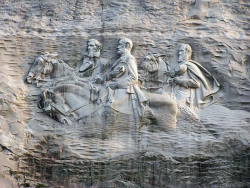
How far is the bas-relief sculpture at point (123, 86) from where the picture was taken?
1291 centimetres

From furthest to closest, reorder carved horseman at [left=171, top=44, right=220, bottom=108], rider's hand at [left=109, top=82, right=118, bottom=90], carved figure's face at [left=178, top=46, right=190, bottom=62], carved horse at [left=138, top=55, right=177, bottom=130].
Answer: carved figure's face at [left=178, top=46, right=190, bottom=62] < carved horseman at [left=171, top=44, right=220, bottom=108] < rider's hand at [left=109, top=82, right=118, bottom=90] < carved horse at [left=138, top=55, right=177, bottom=130]

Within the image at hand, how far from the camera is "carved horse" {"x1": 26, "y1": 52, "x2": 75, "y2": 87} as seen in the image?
43.8ft

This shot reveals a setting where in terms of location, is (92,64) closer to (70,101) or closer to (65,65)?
(65,65)

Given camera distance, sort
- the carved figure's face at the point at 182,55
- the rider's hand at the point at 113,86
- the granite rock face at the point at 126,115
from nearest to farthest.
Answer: the granite rock face at the point at 126,115
the rider's hand at the point at 113,86
the carved figure's face at the point at 182,55

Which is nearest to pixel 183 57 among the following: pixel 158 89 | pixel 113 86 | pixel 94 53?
pixel 158 89

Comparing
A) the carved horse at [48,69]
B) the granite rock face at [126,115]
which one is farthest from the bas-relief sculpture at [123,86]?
the granite rock face at [126,115]

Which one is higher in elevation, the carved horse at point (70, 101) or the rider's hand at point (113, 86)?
the rider's hand at point (113, 86)

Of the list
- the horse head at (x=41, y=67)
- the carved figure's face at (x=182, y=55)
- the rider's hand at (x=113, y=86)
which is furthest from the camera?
the carved figure's face at (x=182, y=55)

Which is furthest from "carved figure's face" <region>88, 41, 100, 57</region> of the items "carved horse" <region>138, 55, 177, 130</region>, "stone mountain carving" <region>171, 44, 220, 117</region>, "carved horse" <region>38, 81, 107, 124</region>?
"stone mountain carving" <region>171, 44, 220, 117</region>

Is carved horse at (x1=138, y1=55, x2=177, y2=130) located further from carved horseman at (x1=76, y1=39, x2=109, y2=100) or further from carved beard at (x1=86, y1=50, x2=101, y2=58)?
carved beard at (x1=86, y1=50, x2=101, y2=58)

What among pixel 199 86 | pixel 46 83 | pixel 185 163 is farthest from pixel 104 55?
pixel 185 163

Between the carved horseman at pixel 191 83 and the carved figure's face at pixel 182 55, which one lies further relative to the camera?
the carved figure's face at pixel 182 55

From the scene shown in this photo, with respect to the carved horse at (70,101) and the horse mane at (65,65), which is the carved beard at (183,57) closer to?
the carved horse at (70,101)

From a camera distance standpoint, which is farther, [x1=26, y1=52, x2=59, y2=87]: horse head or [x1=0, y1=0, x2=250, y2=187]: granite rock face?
[x1=26, y1=52, x2=59, y2=87]: horse head
